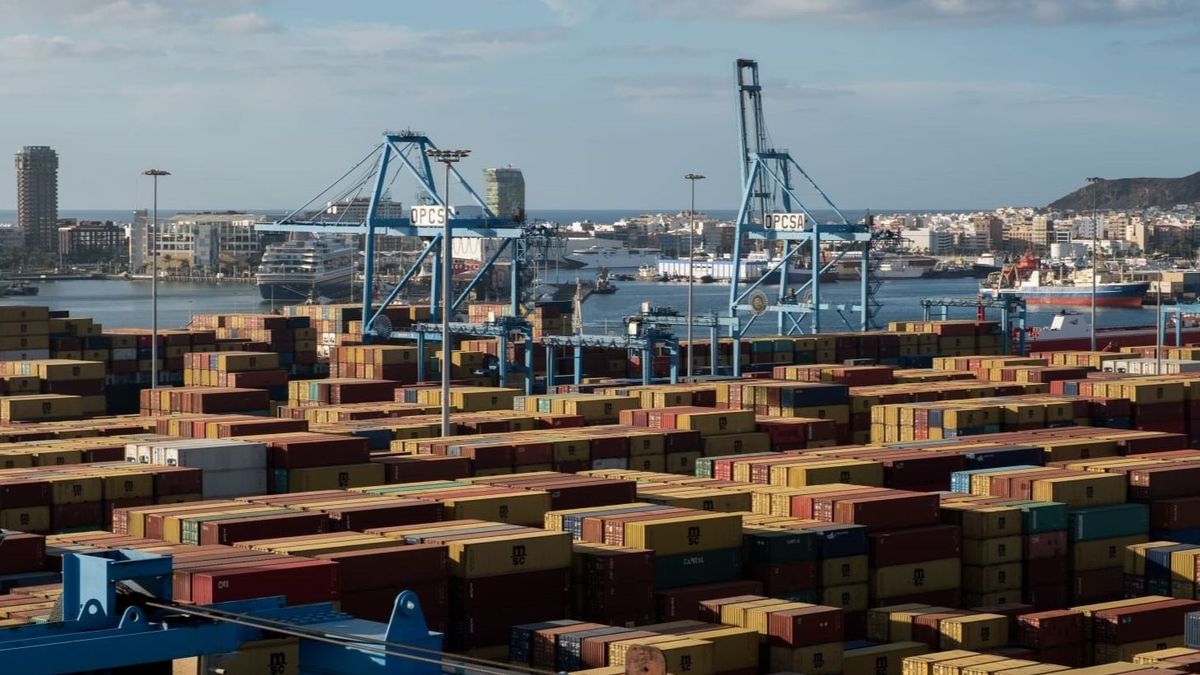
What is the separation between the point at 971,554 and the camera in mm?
27875

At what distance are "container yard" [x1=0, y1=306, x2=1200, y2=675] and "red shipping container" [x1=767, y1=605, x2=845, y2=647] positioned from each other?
0.03m

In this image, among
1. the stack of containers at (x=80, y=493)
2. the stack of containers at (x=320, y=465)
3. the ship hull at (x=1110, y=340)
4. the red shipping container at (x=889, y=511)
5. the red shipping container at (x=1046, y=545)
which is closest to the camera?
the red shipping container at (x=889, y=511)

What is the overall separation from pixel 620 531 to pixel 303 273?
137m

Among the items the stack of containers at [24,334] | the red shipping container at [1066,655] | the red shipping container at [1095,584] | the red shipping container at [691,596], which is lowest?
the red shipping container at [1066,655]

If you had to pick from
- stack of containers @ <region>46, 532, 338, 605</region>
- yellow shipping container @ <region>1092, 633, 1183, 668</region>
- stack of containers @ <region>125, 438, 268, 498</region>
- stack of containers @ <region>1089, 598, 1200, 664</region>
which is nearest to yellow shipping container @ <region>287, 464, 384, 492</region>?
stack of containers @ <region>125, 438, 268, 498</region>

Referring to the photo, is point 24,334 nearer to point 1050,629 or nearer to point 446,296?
point 446,296

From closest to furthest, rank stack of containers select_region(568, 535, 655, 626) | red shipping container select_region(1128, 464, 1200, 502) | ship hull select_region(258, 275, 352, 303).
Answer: stack of containers select_region(568, 535, 655, 626) < red shipping container select_region(1128, 464, 1200, 502) < ship hull select_region(258, 275, 352, 303)

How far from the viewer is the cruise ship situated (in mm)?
157125

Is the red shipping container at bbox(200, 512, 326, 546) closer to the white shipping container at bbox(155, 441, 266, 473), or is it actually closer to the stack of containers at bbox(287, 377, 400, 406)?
the white shipping container at bbox(155, 441, 266, 473)

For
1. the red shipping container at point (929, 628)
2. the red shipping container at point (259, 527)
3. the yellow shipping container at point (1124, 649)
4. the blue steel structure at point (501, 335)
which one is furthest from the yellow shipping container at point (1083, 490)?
the blue steel structure at point (501, 335)

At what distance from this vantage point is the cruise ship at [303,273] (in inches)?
6186

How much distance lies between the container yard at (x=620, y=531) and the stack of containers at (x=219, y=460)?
4cm

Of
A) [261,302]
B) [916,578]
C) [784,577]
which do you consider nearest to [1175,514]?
[916,578]

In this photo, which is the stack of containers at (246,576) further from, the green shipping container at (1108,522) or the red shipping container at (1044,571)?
the green shipping container at (1108,522)
